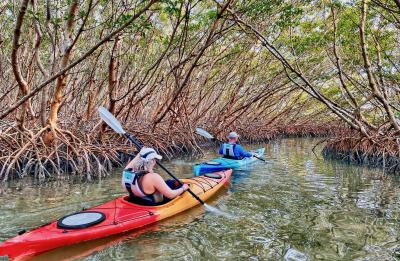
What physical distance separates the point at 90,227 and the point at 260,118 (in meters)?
17.7

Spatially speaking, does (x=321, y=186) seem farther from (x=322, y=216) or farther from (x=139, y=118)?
(x=139, y=118)

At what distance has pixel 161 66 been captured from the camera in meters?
12.6

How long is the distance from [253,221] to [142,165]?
1.68 meters

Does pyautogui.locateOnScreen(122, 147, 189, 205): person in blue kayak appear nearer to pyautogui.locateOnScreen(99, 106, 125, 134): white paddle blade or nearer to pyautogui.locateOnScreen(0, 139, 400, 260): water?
pyautogui.locateOnScreen(0, 139, 400, 260): water

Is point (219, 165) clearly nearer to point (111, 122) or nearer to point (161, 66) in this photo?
point (111, 122)

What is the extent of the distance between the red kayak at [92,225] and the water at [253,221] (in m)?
0.10

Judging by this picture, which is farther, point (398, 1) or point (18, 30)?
point (18, 30)

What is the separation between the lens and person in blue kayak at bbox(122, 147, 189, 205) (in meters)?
5.09

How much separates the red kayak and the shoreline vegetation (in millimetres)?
1664

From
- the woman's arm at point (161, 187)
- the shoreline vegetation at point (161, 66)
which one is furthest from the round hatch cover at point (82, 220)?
the shoreline vegetation at point (161, 66)

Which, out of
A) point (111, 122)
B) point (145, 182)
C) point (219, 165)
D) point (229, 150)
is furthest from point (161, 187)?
point (229, 150)

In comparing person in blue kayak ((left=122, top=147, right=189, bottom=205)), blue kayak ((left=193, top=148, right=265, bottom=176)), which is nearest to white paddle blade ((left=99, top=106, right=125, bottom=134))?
person in blue kayak ((left=122, top=147, right=189, bottom=205))

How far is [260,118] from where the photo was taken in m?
Answer: 21.4

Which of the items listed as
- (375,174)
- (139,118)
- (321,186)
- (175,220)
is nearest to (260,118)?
(139,118)
